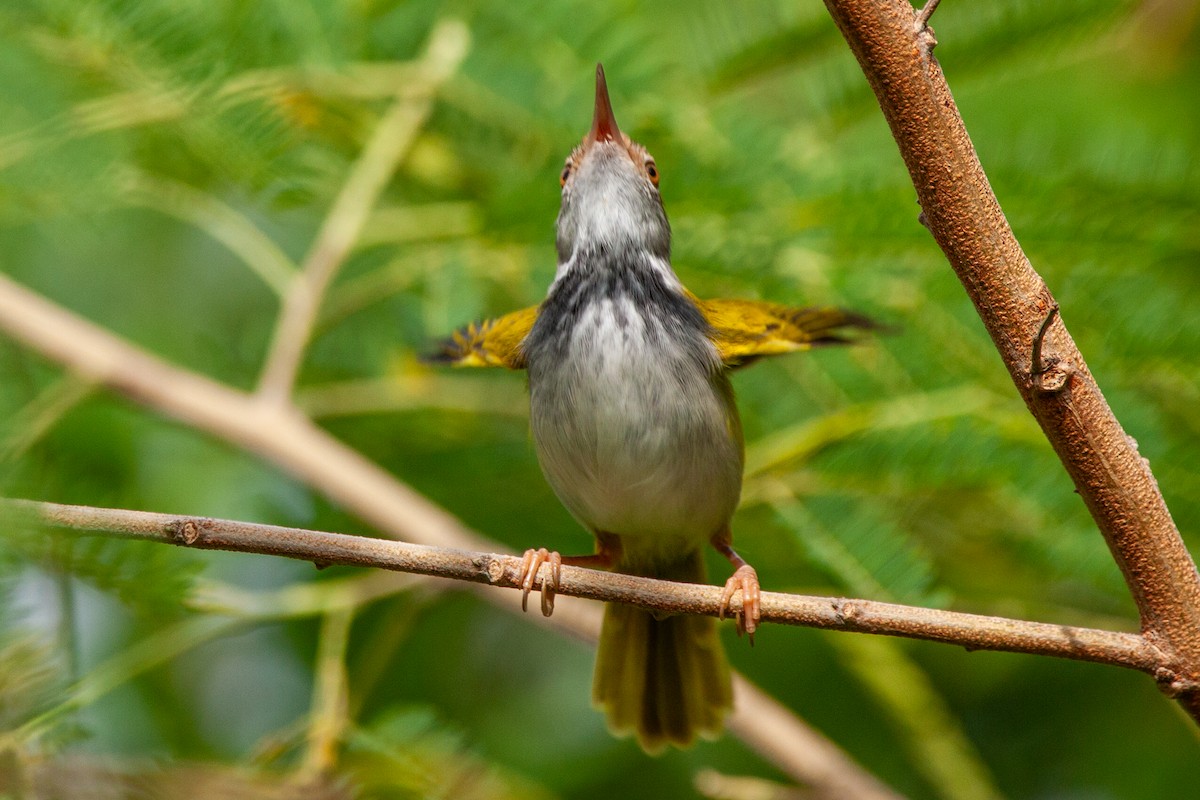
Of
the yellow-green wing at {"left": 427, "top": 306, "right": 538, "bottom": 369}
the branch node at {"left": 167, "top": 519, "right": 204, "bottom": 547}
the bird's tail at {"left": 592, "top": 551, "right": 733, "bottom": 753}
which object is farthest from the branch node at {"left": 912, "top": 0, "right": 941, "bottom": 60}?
the bird's tail at {"left": 592, "top": 551, "right": 733, "bottom": 753}

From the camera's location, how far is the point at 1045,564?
3977 millimetres

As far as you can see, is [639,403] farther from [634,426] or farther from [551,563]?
[551,563]

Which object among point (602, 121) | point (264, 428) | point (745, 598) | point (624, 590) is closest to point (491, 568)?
point (624, 590)

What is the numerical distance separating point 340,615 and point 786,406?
→ 1.73 metres

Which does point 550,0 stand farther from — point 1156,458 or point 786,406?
point 1156,458

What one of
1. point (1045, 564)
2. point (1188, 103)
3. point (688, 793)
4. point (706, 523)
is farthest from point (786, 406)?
point (1188, 103)

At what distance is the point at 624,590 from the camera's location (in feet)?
9.36

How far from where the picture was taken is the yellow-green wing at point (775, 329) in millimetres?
3578

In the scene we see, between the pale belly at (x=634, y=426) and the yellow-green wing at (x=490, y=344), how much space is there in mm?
139

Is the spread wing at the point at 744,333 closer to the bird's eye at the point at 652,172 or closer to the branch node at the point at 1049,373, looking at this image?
the bird's eye at the point at 652,172

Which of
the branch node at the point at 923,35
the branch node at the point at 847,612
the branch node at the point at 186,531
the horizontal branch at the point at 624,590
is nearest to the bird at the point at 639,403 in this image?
the horizontal branch at the point at 624,590

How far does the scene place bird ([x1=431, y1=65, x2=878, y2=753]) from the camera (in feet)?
12.0

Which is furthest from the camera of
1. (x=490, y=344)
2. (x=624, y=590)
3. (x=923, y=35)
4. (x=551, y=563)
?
(x=490, y=344)

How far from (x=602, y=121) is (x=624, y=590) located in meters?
1.84
